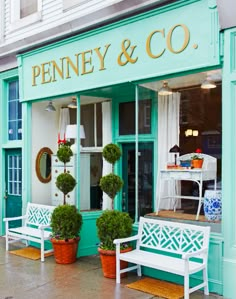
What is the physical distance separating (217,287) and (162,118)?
3.20 metres

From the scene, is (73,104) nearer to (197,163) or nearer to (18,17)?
(18,17)

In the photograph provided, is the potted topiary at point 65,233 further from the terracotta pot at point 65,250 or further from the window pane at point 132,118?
the window pane at point 132,118

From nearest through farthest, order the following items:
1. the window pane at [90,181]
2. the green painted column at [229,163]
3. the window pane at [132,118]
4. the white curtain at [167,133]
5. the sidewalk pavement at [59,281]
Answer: the green painted column at [229,163], the sidewalk pavement at [59,281], the white curtain at [167,133], the window pane at [132,118], the window pane at [90,181]

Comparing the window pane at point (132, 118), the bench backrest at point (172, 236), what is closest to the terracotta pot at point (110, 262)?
the bench backrest at point (172, 236)

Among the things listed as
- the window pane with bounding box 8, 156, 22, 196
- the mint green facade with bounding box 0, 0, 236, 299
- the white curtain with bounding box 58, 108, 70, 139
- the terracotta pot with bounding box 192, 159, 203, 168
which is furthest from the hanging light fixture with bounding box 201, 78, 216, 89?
the window pane with bounding box 8, 156, 22, 196

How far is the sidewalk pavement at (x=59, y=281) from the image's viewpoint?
541 centimetres

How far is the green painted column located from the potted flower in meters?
1.01

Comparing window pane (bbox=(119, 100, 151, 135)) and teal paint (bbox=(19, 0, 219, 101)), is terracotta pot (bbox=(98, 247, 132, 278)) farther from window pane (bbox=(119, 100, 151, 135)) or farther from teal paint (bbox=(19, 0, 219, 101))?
teal paint (bbox=(19, 0, 219, 101))

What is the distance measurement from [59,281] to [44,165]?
12.0 ft

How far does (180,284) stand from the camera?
18.9ft

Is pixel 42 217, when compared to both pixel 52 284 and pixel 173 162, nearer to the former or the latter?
pixel 52 284

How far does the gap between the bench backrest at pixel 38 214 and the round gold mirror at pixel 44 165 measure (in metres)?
0.80

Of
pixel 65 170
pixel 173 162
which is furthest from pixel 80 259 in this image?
pixel 173 162

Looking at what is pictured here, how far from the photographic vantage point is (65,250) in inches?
275
